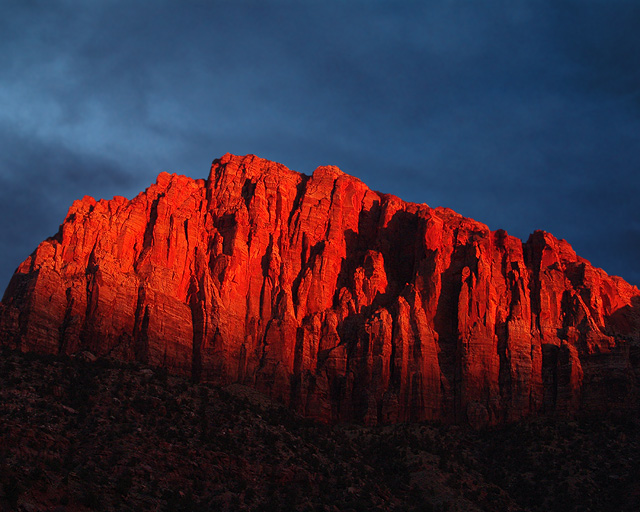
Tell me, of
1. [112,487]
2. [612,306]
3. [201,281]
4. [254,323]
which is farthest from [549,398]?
[112,487]

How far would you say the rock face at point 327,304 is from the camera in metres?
106

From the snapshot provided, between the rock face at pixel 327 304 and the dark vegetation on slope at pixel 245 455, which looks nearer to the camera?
the dark vegetation on slope at pixel 245 455

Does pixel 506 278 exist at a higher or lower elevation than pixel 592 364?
higher

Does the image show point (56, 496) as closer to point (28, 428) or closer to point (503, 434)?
point (28, 428)

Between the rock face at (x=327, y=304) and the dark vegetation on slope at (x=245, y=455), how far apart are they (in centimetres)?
572

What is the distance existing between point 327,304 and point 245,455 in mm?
42781

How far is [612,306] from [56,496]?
302 feet

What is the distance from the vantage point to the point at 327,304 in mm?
122000

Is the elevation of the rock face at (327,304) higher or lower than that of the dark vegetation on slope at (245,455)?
higher

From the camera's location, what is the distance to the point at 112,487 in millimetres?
65688

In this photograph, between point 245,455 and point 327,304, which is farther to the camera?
point 327,304

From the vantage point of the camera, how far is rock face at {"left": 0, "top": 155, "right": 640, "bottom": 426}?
106m

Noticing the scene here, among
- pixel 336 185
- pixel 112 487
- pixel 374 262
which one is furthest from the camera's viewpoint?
pixel 336 185

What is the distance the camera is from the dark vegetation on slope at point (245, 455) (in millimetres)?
67250
